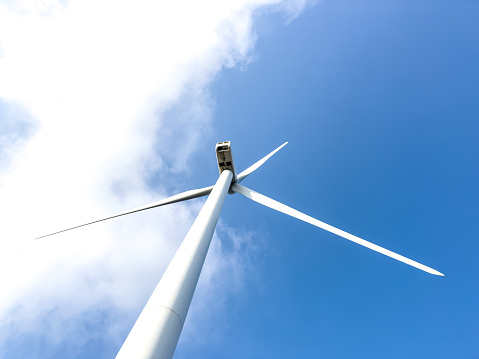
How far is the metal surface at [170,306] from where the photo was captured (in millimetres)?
6089

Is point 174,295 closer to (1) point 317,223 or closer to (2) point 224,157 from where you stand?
(1) point 317,223

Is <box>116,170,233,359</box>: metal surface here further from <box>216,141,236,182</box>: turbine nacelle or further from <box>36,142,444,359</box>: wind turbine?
<box>216,141,236,182</box>: turbine nacelle

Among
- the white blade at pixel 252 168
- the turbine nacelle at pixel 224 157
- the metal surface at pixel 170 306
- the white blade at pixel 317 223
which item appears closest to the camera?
the metal surface at pixel 170 306

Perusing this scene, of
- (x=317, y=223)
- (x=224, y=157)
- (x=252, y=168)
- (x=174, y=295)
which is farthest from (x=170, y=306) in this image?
(x=252, y=168)

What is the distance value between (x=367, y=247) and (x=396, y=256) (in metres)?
1.40

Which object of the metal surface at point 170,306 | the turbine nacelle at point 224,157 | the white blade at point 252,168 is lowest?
the metal surface at point 170,306

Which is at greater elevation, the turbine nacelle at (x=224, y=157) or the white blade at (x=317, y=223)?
the turbine nacelle at (x=224, y=157)

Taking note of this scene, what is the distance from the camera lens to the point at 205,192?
1931cm

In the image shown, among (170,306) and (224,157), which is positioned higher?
(224,157)

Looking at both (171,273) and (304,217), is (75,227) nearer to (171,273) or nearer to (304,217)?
(171,273)

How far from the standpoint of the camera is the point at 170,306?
7.04m

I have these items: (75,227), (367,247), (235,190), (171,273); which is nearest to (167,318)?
(171,273)

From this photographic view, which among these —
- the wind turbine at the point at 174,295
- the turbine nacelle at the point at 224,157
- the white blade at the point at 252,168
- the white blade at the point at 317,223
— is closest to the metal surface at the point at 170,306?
the wind turbine at the point at 174,295

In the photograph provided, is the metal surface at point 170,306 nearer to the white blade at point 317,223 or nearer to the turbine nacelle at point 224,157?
the white blade at point 317,223
